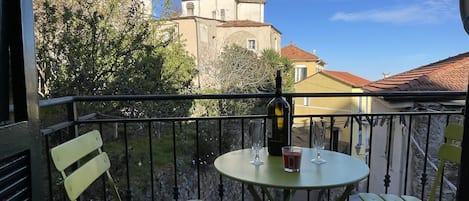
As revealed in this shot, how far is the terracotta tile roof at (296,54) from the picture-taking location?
20.8 metres

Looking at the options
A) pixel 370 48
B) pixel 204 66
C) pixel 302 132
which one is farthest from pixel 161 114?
pixel 370 48

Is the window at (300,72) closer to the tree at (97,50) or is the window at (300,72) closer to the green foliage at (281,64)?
the green foliage at (281,64)

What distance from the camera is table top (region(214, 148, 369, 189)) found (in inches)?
48.7

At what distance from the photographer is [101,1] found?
18.5ft

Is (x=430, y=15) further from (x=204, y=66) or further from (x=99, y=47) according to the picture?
(x=99, y=47)

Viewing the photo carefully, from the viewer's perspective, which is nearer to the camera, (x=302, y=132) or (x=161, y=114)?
(x=161, y=114)

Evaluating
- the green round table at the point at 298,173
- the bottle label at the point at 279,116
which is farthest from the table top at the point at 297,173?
the bottle label at the point at 279,116

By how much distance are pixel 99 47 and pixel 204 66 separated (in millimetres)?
6597

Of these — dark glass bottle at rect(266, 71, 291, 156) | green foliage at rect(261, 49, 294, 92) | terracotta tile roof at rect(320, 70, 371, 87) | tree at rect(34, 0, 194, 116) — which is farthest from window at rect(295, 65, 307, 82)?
dark glass bottle at rect(266, 71, 291, 156)

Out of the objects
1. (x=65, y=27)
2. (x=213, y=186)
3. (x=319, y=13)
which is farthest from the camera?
(x=319, y=13)

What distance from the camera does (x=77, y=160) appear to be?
138 centimetres

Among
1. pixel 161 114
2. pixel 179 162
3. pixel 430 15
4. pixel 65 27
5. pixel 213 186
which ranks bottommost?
pixel 213 186

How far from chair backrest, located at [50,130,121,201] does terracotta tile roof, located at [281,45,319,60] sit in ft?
64.5

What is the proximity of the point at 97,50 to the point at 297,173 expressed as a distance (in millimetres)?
5196
